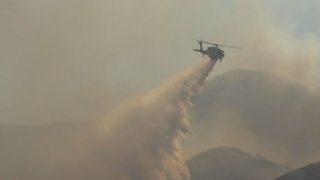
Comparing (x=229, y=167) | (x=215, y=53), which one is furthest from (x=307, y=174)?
(x=229, y=167)

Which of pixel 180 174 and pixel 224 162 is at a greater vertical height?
pixel 224 162

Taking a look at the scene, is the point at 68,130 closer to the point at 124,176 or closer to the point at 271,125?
the point at 124,176

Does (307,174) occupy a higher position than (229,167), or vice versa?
(229,167)

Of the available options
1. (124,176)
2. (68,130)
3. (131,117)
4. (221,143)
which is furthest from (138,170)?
(221,143)

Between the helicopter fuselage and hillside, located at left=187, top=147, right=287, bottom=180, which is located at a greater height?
hillside, located at left=187, top=147, right=287, bottom=180

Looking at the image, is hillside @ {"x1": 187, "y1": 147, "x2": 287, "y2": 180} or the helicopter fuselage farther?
hillside @ {"x1": 187, "y1": 147, "x2": 287, "y2": 180}

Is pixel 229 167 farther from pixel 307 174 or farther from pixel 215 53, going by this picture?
pixel 215 53

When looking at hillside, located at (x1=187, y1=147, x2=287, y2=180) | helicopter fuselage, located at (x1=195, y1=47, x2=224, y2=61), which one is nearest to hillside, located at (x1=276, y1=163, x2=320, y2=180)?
helicopter fuselage, located at (x1=195, y1=47, x2=224, y2=61)

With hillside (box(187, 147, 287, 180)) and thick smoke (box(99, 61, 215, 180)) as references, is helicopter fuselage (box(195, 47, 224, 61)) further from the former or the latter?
hillside (box(187, 147, 287, 180))

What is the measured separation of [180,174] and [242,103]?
94.9 m

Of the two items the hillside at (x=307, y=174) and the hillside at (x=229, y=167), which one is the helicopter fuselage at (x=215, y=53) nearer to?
the hillside at (x=307, y=174)

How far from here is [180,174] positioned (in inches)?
4296

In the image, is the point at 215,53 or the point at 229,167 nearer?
the point at 215,53

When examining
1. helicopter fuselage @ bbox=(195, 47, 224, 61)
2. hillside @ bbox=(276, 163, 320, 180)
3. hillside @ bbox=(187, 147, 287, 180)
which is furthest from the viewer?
hillside @ bbox=(187, 147, 287, 180)
